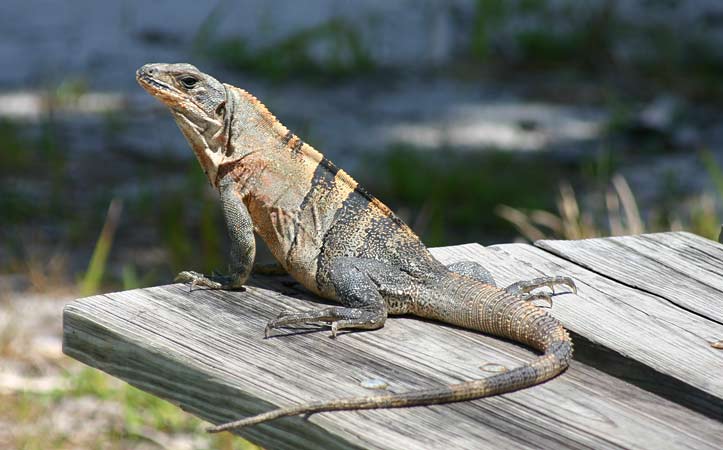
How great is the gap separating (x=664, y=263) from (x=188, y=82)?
1407mm

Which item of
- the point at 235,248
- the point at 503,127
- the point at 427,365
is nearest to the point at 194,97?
the point at 235,248

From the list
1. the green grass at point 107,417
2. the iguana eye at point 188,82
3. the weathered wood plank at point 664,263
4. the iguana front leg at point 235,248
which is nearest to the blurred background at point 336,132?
the green grass at point 107,417

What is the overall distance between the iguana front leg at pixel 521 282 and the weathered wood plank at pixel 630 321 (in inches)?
1.5

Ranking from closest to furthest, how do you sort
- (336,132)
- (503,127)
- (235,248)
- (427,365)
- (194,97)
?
1. (427,365)
2. (235,248)
3. (194,97)
4. (336,132)
5. (503,127)

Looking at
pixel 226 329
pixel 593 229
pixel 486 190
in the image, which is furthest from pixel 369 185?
pixel 226 329

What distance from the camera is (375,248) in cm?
299

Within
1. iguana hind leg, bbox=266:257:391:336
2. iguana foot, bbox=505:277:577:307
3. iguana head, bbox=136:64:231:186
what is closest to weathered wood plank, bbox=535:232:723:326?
iguana foot, bbox=505:277:577:307

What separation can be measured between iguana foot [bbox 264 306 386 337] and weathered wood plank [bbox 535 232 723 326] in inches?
28.4

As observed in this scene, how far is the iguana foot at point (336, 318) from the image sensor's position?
2.52 m

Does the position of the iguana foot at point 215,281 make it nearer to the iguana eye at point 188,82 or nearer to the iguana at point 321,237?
the iguana at point 321,237

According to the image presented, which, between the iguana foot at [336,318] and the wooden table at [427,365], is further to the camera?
the iguana foot at [336,318]

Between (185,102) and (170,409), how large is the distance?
168cm

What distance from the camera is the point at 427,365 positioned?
2.33 metres

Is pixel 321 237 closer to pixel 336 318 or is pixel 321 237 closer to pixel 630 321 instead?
pixel 336 318
